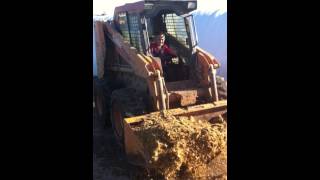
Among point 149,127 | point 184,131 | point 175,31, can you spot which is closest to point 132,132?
point 149,127

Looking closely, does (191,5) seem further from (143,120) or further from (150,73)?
(143,120)

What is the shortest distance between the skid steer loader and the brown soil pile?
0.69 feet

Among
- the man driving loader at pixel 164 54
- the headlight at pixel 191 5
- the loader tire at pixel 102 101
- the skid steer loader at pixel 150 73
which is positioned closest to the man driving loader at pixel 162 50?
the man driving loader at pixel 164 54

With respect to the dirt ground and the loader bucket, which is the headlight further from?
the dirt ground

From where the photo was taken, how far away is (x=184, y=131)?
4391 mm

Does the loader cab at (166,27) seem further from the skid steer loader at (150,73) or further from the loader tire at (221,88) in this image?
the loader tire at (221,88)

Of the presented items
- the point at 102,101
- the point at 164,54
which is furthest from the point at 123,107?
the point at 102,101

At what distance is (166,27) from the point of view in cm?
641

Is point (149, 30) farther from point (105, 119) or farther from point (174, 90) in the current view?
point (105, 119)

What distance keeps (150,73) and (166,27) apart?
167cm

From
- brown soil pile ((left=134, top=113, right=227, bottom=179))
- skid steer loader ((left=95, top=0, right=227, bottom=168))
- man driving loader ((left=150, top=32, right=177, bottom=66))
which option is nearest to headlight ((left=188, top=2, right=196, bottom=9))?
skid steer loader ((left=95, top=0, right=227, bottom=168))

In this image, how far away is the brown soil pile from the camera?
4289mm

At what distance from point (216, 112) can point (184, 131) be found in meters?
0.87

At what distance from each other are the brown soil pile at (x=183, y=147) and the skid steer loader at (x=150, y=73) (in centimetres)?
21
